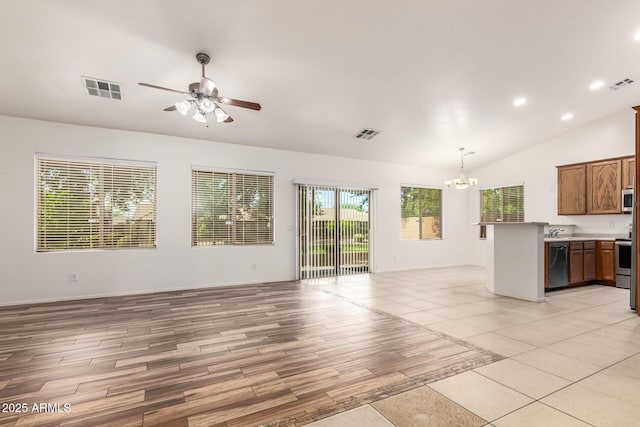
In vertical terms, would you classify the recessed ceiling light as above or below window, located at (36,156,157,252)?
above

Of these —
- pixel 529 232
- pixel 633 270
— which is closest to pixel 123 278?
pixel 529 232

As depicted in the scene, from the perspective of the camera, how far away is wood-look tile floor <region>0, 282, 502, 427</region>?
212 centimetres

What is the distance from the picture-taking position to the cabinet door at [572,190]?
7.03m

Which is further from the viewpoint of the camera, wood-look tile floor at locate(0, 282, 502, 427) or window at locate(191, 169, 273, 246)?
window at locate(191, 169, 273, 246)

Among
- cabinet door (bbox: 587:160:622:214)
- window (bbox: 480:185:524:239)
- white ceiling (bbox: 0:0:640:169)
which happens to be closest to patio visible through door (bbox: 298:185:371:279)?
white ceiling (bbox: 0:0:640:169)

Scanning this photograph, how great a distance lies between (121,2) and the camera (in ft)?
10.0

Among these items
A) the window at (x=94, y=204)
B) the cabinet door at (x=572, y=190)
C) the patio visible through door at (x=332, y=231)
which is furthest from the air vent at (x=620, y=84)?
the window at (x=94, y=204)

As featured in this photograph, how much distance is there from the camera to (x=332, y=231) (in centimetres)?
758

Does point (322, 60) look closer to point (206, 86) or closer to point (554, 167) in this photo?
point (206, 86)

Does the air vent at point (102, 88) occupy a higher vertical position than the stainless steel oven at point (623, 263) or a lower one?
higher

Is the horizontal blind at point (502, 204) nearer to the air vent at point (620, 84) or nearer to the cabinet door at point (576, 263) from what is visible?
the cabinet door at point (576, 263)

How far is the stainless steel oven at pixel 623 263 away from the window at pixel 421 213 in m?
3.91

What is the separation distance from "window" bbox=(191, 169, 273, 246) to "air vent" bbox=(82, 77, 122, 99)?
1981 mm

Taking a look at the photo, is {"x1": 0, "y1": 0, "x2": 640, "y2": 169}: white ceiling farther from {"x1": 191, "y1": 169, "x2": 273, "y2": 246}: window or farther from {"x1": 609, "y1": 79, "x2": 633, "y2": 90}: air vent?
{"x1": 191, "y1": 169, "x2": 273, "y2": 246}: window
